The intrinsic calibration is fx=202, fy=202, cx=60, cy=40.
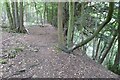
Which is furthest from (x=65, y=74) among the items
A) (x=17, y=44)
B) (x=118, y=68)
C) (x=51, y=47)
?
(x=118, y=68)

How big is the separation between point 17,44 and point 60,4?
6.31 ft

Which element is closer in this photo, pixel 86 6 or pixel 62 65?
pixel 62 65

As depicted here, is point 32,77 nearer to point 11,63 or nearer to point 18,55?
point 11,63

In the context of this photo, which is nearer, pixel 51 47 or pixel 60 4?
pixel 60 4

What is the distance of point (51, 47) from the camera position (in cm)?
605

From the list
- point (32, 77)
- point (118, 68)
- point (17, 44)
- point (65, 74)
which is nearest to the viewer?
point (32, 77)

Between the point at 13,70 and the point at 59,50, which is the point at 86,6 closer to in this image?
the point at 59,50

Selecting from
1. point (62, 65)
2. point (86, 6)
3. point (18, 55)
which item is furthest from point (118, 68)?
point (18, 55)

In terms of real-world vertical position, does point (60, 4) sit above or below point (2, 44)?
above

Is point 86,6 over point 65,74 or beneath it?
over

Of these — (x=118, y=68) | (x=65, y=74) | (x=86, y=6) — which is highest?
(x=86, y=6)

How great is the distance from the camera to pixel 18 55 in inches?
202

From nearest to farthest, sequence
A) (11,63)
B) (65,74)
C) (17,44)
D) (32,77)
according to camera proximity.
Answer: (32,77) < (65,74) < (11,63) < (17,44)

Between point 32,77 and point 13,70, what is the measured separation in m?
0.51
